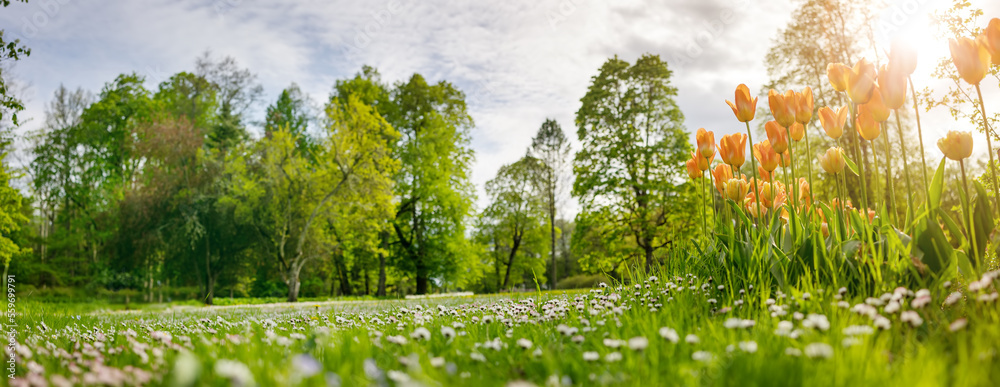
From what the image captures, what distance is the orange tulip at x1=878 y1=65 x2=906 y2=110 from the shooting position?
10.00ft

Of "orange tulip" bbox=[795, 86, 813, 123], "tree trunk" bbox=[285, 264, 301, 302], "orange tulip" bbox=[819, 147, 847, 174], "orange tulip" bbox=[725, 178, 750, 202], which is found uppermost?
"orange tulip" bbox=[795, 86, 813, 123]

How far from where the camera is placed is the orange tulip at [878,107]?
10.5ft

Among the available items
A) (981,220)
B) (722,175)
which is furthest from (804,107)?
(981,220)

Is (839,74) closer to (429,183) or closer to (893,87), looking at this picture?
(893,87)

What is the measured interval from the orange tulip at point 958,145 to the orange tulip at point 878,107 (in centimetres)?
41

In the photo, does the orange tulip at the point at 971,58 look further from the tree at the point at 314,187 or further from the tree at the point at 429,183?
the tree at the point at 429,183

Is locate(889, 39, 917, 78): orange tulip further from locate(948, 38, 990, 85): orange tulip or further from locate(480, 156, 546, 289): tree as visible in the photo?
locate(480, 156, 546, 289): tree

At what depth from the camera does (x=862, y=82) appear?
10.4ft

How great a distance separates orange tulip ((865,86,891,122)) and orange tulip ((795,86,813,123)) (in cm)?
40

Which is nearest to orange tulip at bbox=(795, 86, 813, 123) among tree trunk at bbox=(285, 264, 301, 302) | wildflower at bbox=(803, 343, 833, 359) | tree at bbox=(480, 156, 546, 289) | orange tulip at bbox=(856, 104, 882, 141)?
orange tulip at bbox=(856, 104, 882, 141)

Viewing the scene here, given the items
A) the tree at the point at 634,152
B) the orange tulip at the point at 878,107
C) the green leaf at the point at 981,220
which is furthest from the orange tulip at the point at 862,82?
the tree at the point at 634,152

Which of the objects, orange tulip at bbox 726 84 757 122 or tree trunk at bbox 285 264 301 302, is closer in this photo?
orange tulip at bbox 726 84 757 122

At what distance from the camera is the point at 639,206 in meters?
18.9

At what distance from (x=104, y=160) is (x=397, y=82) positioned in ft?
54.7
